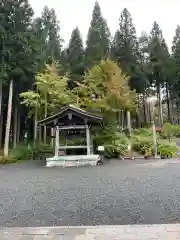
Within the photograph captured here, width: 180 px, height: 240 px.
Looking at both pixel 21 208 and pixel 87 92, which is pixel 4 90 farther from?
pixel 21 208

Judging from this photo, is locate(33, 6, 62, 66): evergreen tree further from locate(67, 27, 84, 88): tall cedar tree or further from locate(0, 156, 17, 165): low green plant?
locate(0, 156, 17, 165): low green plant

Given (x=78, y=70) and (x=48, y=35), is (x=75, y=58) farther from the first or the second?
(x=48, y=35)

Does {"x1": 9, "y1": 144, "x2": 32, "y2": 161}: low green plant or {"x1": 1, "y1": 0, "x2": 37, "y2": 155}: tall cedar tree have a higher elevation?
{"x1": 1, "y1": 0, "x2": 37, "y2": 155}: tall cedar tree

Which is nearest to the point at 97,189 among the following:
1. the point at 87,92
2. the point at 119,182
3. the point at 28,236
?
the point at 119,182

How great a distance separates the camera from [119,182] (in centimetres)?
657

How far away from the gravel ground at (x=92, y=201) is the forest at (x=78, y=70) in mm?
6415

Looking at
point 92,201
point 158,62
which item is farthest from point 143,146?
point 158,62

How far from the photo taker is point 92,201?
486 centimetres

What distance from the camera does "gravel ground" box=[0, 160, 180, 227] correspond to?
394 cm

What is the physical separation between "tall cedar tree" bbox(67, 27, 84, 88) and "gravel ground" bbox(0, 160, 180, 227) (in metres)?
15.0

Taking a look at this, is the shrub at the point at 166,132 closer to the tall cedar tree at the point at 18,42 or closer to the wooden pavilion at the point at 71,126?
the wooden pavilion at the point at 71,126

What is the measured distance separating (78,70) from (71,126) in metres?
11.0

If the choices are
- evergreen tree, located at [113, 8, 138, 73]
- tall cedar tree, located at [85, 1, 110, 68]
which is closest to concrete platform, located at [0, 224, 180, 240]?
tall cedar tree, located at [85, 1, 110, 68]

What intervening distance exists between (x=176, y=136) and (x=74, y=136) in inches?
399
